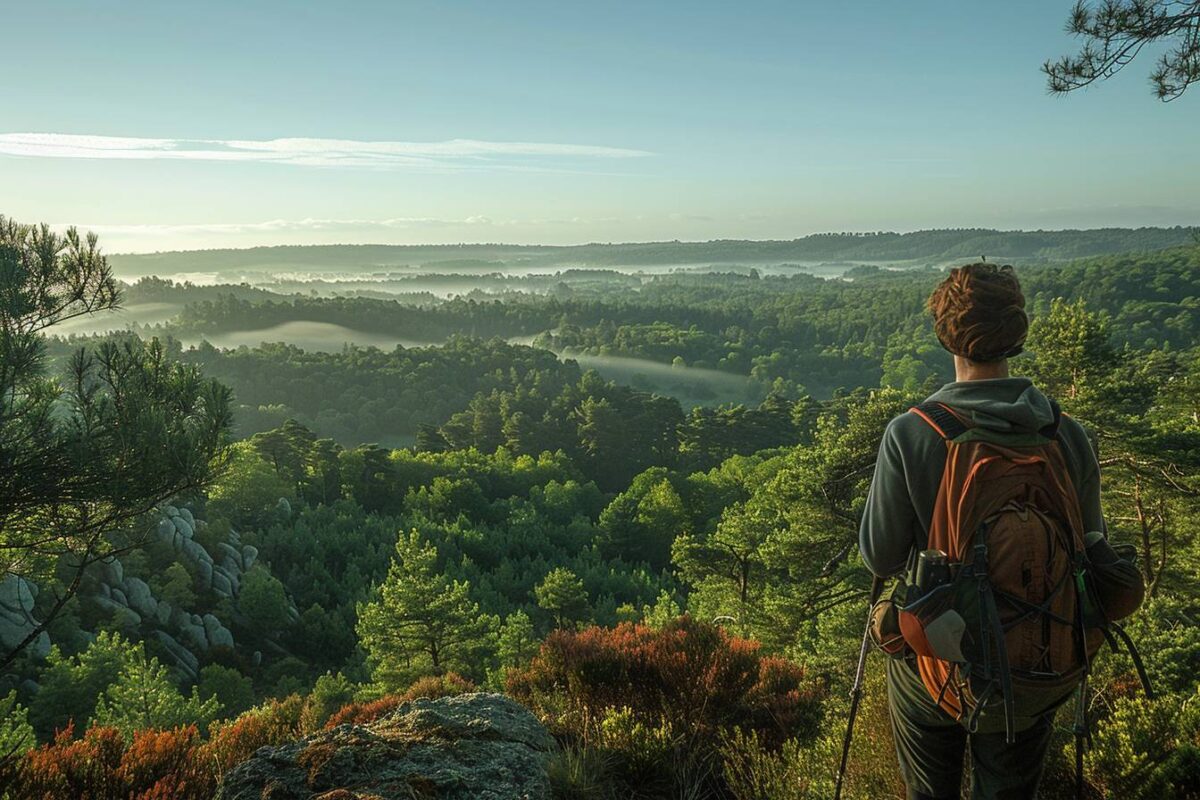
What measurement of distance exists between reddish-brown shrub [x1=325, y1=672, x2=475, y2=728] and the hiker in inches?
138

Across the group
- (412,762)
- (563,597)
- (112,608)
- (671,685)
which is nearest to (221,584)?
(112,608)

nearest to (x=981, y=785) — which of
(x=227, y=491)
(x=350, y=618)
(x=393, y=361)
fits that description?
(x=350, y=618)

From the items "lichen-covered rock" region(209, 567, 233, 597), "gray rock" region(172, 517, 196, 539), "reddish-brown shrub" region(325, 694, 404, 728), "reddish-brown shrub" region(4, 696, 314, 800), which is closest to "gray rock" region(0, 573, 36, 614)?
"lichen-covered rock" region(209, 567, 233, 597)

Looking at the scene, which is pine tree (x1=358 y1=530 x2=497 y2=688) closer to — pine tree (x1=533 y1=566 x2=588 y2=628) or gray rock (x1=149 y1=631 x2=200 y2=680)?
pine tree (x1=533 y1=566 x2=588 y2=628)

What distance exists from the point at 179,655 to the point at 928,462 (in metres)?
35.7

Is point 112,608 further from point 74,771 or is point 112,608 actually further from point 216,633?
point 74,771

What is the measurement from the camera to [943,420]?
2051mm

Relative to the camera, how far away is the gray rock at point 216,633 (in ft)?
106

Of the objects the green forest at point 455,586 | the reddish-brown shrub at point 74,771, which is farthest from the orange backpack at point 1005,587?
the reddish-brown shrub at point 74,771

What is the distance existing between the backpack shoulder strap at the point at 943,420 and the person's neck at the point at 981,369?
0.13m

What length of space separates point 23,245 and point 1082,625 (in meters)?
11.1

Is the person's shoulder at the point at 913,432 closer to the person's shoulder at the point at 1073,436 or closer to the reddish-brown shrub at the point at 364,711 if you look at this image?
the person's shoulder at the point at 1073,436

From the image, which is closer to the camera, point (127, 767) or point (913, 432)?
point (913, 432)

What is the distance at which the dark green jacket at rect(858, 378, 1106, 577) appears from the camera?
2.00m
